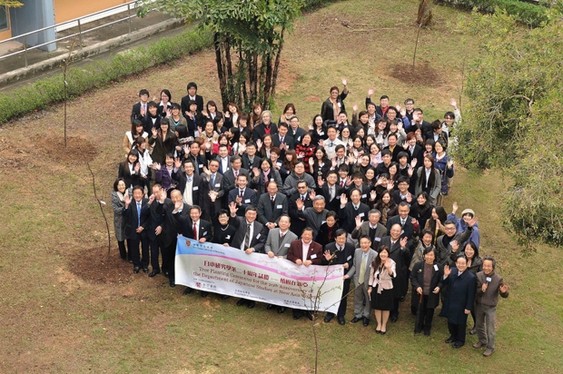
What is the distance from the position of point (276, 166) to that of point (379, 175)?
1.74 metres

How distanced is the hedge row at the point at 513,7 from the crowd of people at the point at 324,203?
9992 mm

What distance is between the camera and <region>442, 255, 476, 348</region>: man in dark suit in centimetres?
1204

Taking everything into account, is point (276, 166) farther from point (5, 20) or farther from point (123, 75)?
point (5, 20)

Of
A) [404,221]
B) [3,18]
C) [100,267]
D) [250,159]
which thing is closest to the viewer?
[404,221]

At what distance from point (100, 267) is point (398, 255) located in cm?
487

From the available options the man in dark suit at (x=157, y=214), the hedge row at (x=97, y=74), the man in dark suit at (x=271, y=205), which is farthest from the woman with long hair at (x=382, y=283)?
the hedge row at (x=97, y=74)

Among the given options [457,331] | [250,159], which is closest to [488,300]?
[457,331]

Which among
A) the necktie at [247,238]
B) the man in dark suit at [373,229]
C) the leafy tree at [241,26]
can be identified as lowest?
the necktie at [247,238]

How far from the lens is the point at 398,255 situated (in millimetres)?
12406

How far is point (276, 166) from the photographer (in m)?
14.6

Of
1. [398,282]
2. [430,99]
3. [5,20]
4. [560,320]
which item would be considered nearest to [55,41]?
[5,20]

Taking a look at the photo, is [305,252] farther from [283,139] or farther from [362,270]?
[283,139]

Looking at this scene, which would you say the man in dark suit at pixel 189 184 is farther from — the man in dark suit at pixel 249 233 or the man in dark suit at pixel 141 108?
the man in dark suit at pixel 141 108

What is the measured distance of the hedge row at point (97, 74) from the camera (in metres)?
18.9
